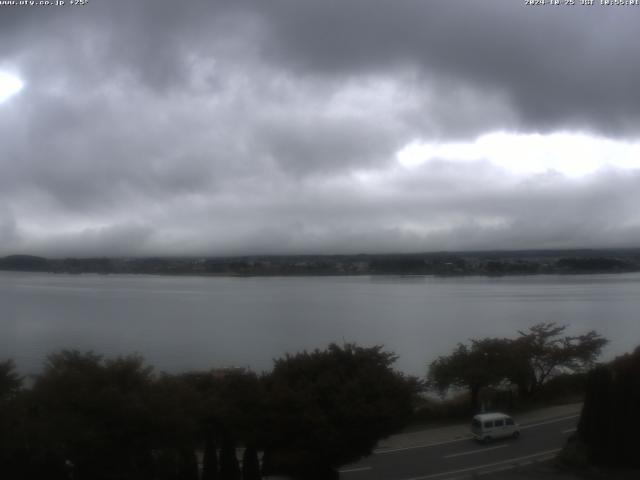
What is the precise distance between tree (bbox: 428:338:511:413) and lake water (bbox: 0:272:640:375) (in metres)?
8.71

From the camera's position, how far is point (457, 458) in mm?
14180

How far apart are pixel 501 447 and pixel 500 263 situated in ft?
283

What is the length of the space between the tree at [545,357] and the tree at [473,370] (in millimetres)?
858

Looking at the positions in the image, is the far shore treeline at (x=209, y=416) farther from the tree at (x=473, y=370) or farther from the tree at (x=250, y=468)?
the tree at (x=473, y=370)

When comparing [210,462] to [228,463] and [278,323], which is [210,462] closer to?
[228,463]

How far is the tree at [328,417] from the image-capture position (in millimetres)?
11453

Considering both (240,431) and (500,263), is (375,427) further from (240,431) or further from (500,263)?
(500,263)

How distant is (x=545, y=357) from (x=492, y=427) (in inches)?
373


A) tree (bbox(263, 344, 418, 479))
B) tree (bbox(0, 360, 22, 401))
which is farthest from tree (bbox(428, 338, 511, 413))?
tree (bbox(0, 360, 22, 401))

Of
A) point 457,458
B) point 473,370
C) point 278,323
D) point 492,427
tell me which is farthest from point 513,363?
point 278,323

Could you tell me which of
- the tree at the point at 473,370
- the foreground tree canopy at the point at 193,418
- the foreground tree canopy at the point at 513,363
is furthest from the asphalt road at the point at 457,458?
the foreground tree canopy at the point at 513,363

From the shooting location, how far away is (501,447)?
14914 mm

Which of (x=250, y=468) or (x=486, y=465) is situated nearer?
(x=250, y=468)

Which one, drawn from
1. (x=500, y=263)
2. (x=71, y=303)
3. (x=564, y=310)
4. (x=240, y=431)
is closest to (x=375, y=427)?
(x=240, y=431)
